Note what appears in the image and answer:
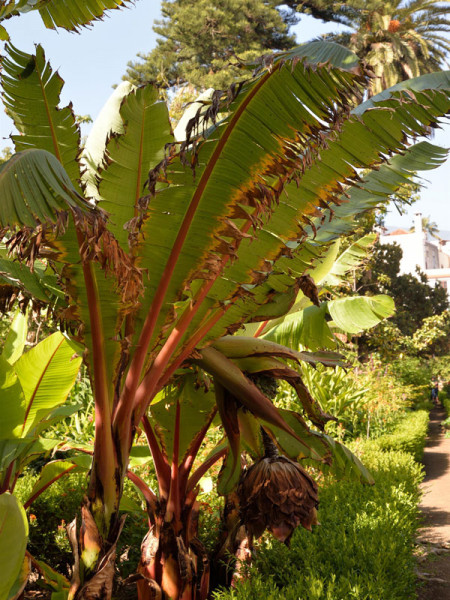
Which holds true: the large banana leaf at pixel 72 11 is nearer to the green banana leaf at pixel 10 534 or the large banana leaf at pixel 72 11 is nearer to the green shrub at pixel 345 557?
the green banana leaf at pixel 10 534

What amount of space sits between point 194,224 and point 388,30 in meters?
25.6

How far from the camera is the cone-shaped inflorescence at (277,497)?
2.56 m

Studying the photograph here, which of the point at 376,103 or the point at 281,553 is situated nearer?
the point at 376,103

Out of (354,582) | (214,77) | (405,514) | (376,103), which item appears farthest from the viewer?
(214,77)

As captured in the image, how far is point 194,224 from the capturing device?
2.63 metres

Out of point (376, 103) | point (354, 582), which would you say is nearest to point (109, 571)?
point (354, 582)

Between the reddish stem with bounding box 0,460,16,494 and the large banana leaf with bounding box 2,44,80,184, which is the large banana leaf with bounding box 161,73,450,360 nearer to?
the large banana leaf with bounding box 2,44,80,184

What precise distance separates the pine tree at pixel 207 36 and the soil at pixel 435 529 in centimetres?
1598

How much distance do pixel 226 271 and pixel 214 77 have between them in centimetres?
1957

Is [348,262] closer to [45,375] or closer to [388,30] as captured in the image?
[45,375]

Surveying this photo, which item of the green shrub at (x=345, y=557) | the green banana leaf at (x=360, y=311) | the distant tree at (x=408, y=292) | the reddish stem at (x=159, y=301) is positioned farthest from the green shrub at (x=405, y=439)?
the distant tree at (x=408, y=292)

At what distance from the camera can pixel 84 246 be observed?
221 centimetres

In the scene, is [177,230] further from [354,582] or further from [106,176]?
[354,582]

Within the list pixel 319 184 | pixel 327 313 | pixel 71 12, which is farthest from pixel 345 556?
pixel 71 12
